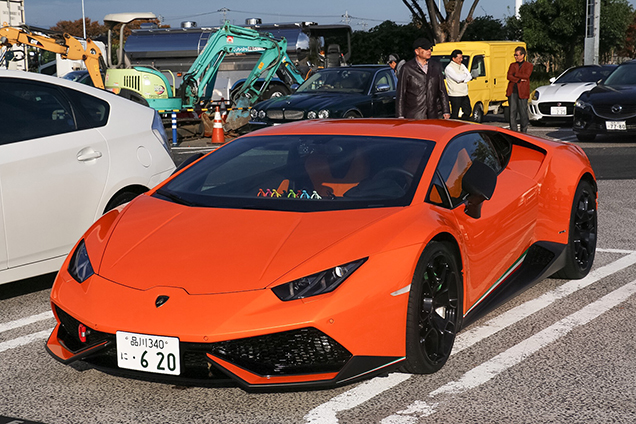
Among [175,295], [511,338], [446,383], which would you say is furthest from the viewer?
[511,338]

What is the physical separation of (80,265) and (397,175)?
1.66m

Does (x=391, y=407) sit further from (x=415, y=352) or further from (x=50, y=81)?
(x=50, y=81)

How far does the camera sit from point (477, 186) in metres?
4.50

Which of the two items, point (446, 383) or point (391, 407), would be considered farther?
point (446, 383)

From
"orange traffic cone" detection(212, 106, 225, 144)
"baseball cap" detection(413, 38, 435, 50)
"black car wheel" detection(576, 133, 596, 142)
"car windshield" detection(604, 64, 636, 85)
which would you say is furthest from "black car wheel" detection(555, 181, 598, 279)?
"orange traffic cone" detection(212, 106, 225, 144)

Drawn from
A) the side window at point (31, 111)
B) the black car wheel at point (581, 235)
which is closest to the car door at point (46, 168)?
the side window at point (31, 111)

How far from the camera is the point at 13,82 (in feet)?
18.2

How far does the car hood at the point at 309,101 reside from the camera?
1529 centimetres

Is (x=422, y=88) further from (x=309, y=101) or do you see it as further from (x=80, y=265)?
(x=80, y=265)

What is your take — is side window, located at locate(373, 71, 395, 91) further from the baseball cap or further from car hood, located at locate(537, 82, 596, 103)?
the baseball cap

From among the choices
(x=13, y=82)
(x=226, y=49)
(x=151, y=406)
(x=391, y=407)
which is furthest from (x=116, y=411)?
(x=226, y=49)

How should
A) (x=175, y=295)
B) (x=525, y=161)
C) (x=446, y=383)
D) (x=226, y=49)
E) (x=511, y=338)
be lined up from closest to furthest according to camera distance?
(x=175, y=295) < (x=446, y=383) < (x=511, y=338) < (x=525, y=161) < (x=226, y=49)

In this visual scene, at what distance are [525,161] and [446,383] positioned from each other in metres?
2.06

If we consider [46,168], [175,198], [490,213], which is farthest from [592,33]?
[175,198]
